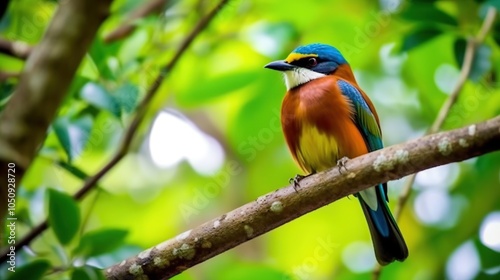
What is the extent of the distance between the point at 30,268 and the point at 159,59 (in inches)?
101

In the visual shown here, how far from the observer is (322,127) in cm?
351

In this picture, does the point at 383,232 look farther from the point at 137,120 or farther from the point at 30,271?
the point at 30,271

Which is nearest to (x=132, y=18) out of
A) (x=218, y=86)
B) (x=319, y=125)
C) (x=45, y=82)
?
(x=218, y=86)

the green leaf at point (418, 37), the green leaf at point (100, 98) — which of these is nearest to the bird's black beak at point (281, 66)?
the green leaf at point (418, 37)

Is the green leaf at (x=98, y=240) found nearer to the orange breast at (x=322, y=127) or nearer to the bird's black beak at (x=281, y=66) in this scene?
the orange breast at (x=322, y=127)

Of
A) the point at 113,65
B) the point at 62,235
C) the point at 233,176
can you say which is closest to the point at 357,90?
the point at 113,65

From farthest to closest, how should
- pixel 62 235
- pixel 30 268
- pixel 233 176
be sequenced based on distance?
pixel 233 176 → pixel 62 235 → pixel 30 268

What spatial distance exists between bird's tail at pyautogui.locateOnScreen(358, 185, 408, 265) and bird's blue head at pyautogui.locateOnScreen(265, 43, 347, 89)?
2.35ft

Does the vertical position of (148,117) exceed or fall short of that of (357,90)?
it exceeds it

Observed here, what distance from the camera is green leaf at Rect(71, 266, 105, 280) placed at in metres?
2.46

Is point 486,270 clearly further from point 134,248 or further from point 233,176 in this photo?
point 233,176

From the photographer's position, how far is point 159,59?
4.72m

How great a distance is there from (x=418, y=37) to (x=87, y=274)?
236 cm

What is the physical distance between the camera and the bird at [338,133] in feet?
11.4
